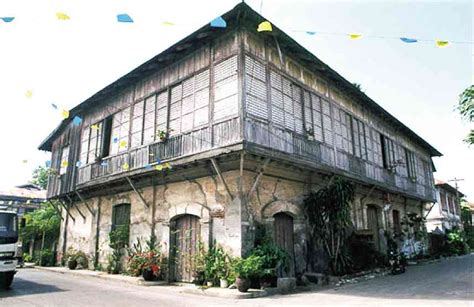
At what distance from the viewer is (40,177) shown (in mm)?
41594

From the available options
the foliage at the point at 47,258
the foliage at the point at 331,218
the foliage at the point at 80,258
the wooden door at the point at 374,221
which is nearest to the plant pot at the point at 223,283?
the foliage at the point at 331,218

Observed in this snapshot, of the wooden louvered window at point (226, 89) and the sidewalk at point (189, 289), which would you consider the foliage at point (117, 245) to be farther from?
the wooden louvered window at point (226, 89)

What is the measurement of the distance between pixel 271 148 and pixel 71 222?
37.9 feet

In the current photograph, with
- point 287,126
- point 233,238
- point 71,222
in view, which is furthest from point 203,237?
point 71,222

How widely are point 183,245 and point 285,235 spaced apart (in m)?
3.09

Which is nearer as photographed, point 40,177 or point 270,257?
point 270,257

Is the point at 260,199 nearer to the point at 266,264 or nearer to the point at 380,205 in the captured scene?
the point at 266,264

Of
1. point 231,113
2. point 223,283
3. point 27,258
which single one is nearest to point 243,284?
point 223,283

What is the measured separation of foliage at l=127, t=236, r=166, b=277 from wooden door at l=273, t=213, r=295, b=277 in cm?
358

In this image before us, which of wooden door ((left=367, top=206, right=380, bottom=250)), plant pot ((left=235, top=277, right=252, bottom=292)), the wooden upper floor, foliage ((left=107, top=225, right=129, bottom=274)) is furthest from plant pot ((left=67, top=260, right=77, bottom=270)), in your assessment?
wooden door ((left=367, top=206, right=380, bottom=250))

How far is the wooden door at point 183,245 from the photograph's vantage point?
10.0m

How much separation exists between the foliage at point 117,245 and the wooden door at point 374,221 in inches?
387

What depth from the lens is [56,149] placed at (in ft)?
59.6

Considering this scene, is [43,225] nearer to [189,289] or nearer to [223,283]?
[189,289]
